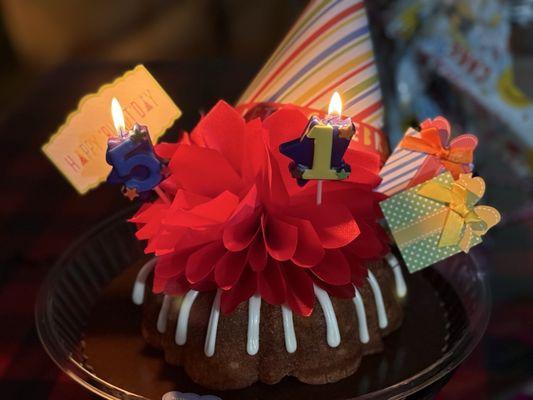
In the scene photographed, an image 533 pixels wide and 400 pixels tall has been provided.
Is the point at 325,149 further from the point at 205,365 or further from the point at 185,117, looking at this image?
the point at 185,117

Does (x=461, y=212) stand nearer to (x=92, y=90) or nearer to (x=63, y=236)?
(x=63, y=236)

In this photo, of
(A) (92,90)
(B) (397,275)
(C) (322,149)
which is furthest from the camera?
(A) (92,90)

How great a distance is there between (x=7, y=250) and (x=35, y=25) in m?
1.42

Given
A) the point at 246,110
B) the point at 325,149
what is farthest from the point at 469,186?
the point at 246,110

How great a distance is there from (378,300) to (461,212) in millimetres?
170

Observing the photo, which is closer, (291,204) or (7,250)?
(291,204)

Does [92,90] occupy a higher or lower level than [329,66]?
lower

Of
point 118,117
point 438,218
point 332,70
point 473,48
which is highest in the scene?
point 118,117

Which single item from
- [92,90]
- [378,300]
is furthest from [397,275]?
[92,90]

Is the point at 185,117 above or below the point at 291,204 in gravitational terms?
below

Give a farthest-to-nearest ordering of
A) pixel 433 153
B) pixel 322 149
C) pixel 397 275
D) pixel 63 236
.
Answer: pixel 63 236
pixel 397 275
pixel 433 153
pixel 322 149

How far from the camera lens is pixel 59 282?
0.95 meters

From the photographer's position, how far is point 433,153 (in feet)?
2.47

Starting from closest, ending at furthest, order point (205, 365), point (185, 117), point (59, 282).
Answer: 1. point (205, 365)
2. point (59, 282)
3. point (185, 117)
